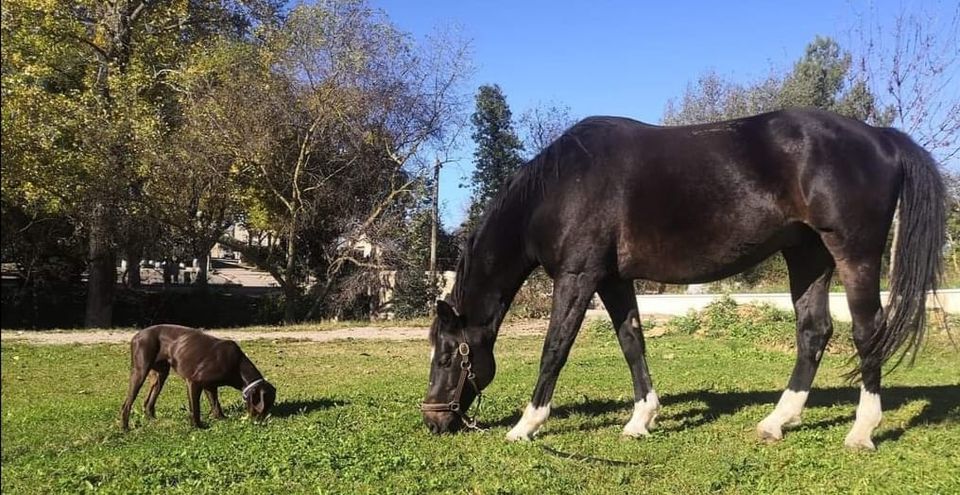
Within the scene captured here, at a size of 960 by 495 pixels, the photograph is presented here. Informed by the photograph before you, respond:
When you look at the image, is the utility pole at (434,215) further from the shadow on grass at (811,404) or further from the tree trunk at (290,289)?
the shadow on grass at (811,404)

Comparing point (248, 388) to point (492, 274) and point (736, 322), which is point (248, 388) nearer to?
point (492, 274)

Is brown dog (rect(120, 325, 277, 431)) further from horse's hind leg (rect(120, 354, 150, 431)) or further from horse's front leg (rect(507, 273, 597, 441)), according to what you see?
horse's front leg (rect(507, 273, 597, 441))

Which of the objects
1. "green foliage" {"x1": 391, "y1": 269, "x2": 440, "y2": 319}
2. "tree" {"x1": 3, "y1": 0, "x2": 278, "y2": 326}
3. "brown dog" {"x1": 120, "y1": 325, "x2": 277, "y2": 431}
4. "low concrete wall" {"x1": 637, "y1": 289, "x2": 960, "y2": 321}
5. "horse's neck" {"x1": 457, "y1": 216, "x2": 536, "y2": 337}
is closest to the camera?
"tree" {"x1": 3, "y1": 0, "x2": 278, "y2": 326}

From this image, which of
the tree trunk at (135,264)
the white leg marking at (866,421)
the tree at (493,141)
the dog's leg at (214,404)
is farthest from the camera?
the tree at (493,141)

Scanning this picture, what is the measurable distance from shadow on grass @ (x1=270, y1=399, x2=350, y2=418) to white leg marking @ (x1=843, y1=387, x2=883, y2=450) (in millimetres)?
4339

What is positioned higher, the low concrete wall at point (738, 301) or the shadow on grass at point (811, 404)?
the low concrete wall at point (738, 301)

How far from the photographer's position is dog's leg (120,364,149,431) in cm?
596

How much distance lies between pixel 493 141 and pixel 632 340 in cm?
3003

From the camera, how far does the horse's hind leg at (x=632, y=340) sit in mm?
5758

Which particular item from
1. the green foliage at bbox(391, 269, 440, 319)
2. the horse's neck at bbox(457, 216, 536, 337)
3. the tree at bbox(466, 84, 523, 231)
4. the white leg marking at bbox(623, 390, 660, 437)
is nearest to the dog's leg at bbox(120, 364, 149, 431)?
the horse's neck at bbox(457, 216, 536, 337)

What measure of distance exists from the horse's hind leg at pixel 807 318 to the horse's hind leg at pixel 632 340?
0.81 metres

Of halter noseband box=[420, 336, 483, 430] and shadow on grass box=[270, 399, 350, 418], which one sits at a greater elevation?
halter noseband box=[420, 336, 483, 430]

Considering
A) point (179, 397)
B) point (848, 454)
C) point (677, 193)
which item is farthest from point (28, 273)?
point (179, 397)

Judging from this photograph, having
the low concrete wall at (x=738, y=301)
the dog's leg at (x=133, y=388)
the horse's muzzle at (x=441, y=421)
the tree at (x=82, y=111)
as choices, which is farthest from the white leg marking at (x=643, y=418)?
the low concrete wall at (x=738, y=301)
